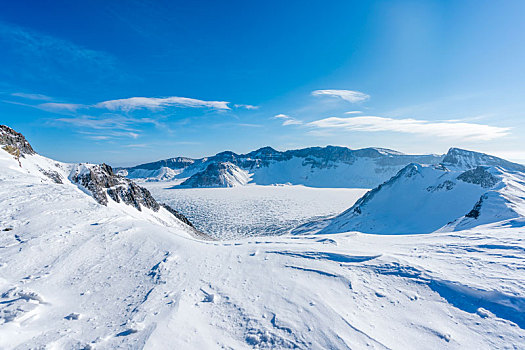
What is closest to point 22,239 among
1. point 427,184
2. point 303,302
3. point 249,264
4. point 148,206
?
point 249,264

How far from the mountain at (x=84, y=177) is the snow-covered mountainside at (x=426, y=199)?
40580 mm

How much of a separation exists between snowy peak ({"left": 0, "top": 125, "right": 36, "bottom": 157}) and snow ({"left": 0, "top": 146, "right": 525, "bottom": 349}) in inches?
1137

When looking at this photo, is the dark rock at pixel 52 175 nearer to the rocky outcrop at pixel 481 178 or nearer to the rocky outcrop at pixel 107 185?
the rocky outcrop at pixel 107 185

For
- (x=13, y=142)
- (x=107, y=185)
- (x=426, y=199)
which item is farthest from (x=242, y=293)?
(x=426, y=199)

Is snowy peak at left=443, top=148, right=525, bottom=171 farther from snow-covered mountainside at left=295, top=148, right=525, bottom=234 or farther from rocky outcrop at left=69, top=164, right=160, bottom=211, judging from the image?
rocky outcrop at left=69, top=164, right=160, bottom=211

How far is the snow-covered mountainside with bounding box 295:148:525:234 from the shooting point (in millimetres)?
46281

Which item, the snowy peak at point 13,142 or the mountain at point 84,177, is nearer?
the mountain at point 84,177

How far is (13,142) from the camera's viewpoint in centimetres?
3334

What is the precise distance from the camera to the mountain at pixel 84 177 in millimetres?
30672

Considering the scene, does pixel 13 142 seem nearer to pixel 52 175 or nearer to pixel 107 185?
pixel 52 175

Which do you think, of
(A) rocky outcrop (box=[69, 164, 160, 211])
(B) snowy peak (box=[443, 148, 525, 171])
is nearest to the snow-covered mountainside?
(A) rocky outcrop (box=[69, 164, 160, 211])

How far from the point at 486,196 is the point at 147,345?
159 ft

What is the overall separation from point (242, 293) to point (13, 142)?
46062 mm

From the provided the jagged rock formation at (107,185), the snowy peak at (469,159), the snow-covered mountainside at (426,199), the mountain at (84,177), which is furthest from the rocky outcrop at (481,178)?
the snowy peak at (469,159)
